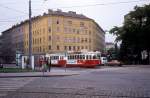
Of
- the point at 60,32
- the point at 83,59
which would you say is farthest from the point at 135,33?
the point at 60,32

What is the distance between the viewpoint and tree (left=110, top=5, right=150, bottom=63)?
8077 cm

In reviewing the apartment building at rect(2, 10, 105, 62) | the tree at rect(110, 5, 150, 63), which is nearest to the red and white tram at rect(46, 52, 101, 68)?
the tree at rect(110, 5, 150, 63)

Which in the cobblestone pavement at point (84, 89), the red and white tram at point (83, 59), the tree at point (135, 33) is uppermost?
the tree at point (135, 33)

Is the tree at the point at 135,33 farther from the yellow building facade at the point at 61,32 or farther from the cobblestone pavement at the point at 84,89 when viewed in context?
the cobblestone pavement at the point at 84,89

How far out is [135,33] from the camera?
82.1 m

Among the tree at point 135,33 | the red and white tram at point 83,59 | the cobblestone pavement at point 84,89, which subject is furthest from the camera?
the tree at point 135,33

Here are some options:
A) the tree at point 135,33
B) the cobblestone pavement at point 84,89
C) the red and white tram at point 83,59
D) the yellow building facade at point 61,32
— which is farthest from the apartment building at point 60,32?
the cobblestone pavement at point 84,89

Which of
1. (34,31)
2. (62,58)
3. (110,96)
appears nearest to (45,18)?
(34,31)

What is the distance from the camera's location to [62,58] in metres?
64.8

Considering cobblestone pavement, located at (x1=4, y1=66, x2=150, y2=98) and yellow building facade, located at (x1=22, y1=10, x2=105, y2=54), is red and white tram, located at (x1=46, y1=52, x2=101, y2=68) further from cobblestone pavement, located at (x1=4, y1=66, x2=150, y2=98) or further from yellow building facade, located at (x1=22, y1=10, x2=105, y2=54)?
yellow building facade, located at (x1=22, y1=10, x2=105, y2=54)

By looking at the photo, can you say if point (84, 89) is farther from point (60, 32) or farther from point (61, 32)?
point (61, 32)

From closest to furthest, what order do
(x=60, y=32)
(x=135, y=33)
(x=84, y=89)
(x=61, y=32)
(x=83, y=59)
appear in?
(x=84, y=89) → (x=83, y=59) → (x=135, y=33) → (x=60, y=32) → (x=61, y=32)

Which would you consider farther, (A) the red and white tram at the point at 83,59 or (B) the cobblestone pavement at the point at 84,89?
(A) the red and white tram at the point at 83,59

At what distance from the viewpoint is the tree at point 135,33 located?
80769mm
